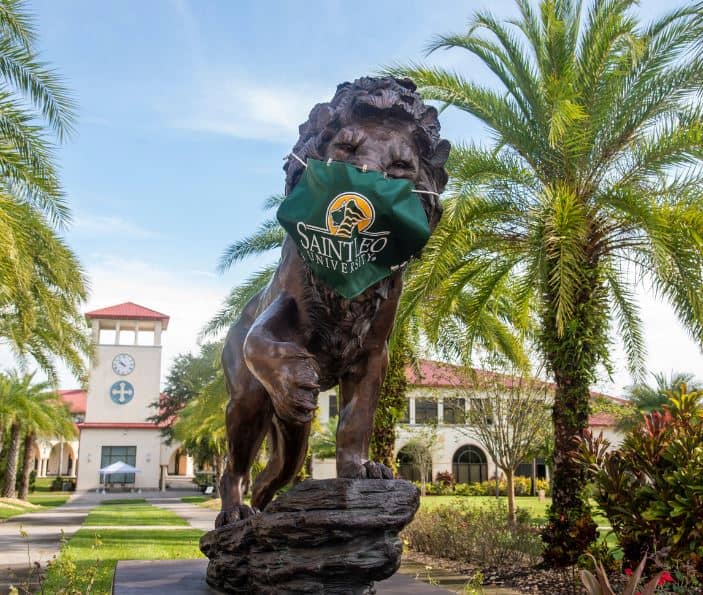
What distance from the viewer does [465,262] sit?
10.9 metres

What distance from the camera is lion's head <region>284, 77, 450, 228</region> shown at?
3000mm

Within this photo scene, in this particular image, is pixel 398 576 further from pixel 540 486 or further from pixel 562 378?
pixel 540 486

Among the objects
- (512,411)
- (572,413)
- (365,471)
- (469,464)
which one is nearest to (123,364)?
(469,464)

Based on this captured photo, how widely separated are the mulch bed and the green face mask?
6.69 metres

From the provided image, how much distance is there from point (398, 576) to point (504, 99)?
760cm

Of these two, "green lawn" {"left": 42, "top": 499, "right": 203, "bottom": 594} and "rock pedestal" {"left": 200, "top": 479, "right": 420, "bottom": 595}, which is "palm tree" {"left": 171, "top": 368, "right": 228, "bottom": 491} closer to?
"green lawn" {"left": 42, "top": 499, "right": 203, "bottom": 594}

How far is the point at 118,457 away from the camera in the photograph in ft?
147

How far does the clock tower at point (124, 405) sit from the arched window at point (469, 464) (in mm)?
18272

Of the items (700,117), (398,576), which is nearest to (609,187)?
(700,117)

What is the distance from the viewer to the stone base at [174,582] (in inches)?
144

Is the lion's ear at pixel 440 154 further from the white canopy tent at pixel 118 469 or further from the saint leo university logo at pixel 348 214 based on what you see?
the white canopy tent at pixel 118 469

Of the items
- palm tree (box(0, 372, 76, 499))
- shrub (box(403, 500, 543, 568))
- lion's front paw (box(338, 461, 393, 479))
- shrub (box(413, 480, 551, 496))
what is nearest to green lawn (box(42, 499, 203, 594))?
lion's front paw (box(338, 461, 393, 479))

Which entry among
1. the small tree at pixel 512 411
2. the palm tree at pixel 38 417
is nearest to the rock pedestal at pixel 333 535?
the small tree at pixel 512 411

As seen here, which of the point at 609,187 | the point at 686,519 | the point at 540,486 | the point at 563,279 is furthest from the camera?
the point at 540,486
